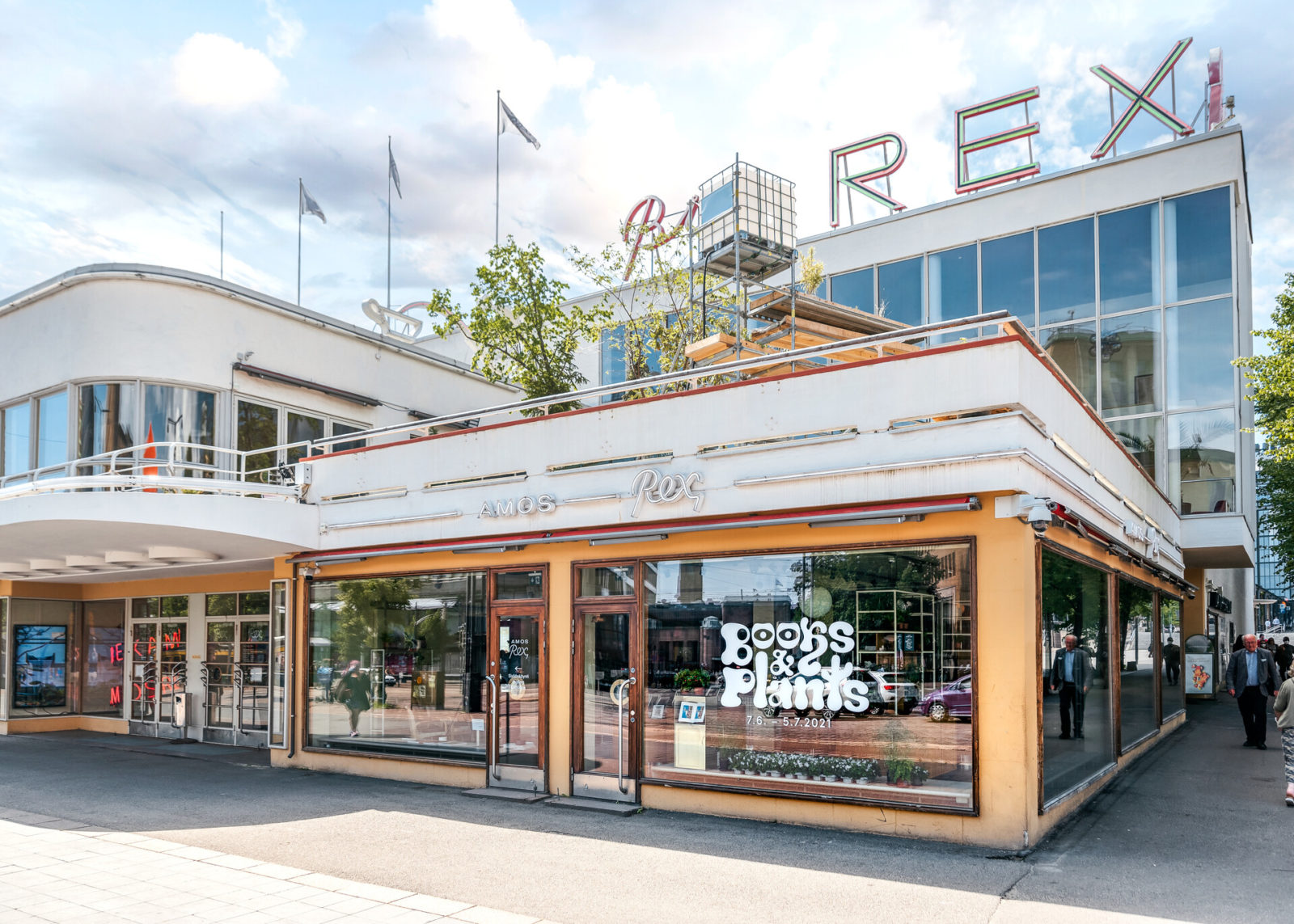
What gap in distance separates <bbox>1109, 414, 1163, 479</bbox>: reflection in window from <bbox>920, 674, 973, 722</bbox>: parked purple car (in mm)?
16580

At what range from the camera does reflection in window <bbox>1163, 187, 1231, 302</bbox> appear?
22594 mm

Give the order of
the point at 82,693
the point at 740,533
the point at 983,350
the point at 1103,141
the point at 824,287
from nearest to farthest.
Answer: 1. the point at 983,350
2. the point at 740,533
3. the point at 82,693
4. the point at 1103,141
5. the point at 824,287

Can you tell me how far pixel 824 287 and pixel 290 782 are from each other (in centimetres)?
2118

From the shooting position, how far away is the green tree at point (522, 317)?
19.5 m

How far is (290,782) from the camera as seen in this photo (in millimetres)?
13078

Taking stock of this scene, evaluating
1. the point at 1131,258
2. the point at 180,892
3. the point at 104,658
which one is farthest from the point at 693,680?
the point at 1131,258

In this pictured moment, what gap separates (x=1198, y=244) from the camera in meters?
22.9

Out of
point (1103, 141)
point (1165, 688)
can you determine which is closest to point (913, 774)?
point (1165, 688)

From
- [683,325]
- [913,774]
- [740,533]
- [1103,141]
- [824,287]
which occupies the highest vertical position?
[1103,141]

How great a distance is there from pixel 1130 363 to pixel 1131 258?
256 centimetres

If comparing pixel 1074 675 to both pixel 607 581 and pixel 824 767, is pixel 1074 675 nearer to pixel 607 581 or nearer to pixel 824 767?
pixel 824 767

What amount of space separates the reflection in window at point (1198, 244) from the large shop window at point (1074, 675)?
13043mm

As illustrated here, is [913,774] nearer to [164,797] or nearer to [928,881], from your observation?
[928,881]

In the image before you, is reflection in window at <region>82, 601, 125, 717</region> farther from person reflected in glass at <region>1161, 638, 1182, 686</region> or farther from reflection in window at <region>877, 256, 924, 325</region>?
person reflected in glass at <region>1161, 638, 1182, 686</region>
